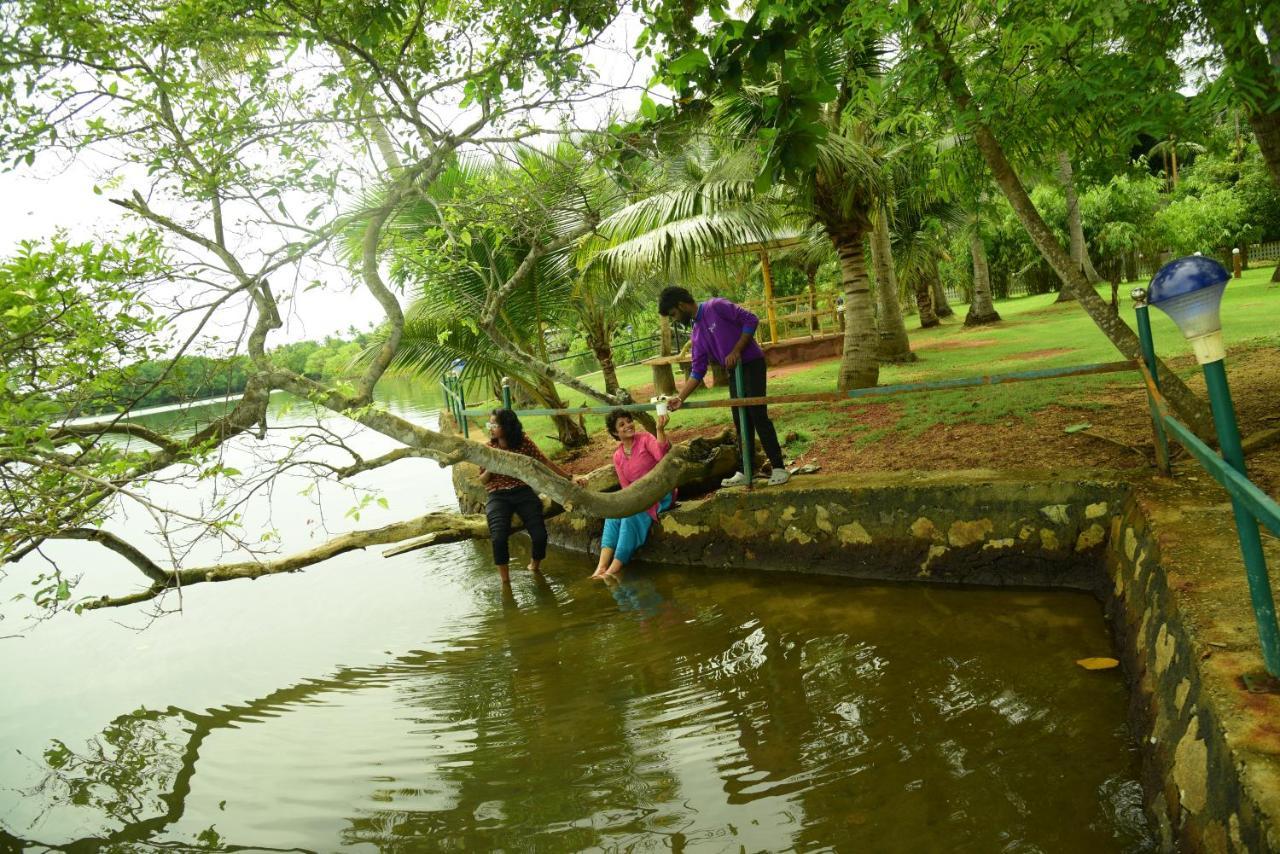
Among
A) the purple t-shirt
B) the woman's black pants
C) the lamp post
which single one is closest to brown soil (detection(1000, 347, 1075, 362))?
the purple t-shirt

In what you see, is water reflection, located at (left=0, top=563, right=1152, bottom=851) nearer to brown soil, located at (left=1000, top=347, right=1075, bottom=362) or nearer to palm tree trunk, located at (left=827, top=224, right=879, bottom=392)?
palm tree trunk, located at (left=827, top=224, right=879, bottom=392)

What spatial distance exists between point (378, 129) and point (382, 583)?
13.4 feet

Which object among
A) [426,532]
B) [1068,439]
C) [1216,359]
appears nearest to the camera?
[1216,359]

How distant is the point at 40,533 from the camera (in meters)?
4.27

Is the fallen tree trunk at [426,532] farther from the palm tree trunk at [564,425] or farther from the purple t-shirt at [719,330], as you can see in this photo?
the palm tree trunk at [564,425]

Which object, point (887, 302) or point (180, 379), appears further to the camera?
point (887, 302)

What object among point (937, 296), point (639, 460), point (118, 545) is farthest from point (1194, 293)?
point (937, 296)

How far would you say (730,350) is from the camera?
6.29 metres

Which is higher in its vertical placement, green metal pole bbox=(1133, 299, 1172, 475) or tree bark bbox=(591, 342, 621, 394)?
tree bark bbox=(591, 342, 621, 394)

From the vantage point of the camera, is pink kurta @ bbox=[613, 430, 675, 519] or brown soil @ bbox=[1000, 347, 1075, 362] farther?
brown soil @ bbox=[1000, 347, 1075, 362]

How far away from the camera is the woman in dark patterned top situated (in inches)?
276

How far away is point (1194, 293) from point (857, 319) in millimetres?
7973

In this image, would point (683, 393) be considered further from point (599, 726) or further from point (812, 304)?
point (812, 304)

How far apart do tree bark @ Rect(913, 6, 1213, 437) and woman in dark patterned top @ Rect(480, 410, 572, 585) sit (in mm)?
4035
